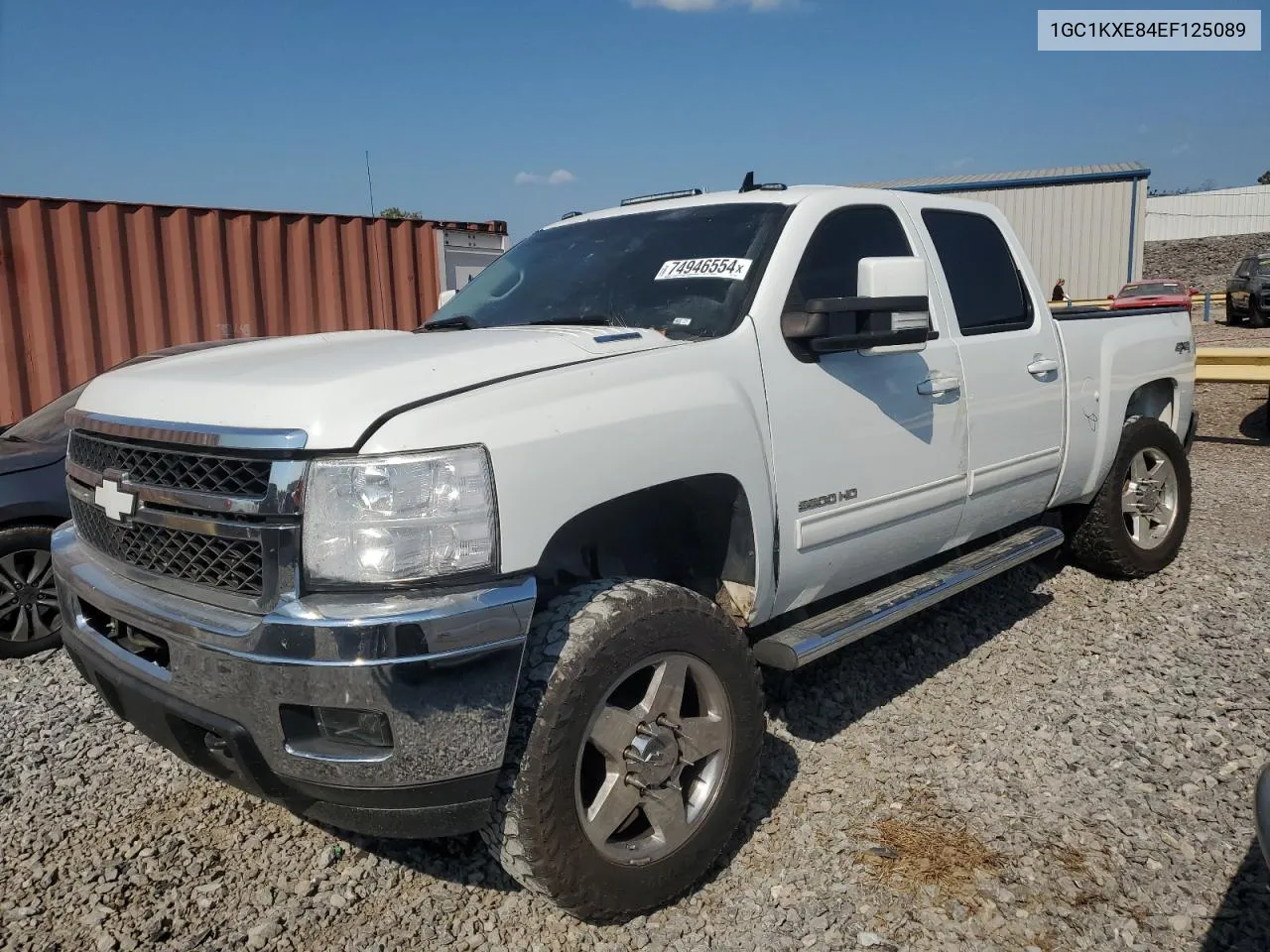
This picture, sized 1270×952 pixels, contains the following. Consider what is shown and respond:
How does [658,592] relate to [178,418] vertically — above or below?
→ below

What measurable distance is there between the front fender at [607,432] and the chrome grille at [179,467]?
0.32 m

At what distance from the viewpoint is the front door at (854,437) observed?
294 centimetres

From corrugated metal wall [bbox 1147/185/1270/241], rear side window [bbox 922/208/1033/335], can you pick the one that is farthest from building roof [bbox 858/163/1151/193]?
rear side window [bbox 922/208/1033/335]

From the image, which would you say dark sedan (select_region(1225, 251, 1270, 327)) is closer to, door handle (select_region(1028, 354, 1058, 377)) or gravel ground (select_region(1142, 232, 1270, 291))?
gravel ground (select_region(1142, 232, 1270, 291))

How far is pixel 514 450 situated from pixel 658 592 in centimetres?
57

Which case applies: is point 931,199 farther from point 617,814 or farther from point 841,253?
point 617,814

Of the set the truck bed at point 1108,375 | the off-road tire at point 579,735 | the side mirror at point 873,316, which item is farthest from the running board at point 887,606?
the side mirror at point 873,316

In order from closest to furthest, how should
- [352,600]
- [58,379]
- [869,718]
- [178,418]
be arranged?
[352,600] → [178,418] → [869,718] → [58,379]

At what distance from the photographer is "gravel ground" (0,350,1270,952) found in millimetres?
2531

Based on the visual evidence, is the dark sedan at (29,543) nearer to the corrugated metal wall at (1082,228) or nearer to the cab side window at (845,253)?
the cab side window at (845,253)

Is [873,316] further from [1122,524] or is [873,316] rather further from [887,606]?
[1122,524]

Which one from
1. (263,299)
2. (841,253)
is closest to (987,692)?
(841,253)

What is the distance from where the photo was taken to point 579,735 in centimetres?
229

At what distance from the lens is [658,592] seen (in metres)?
2.49
